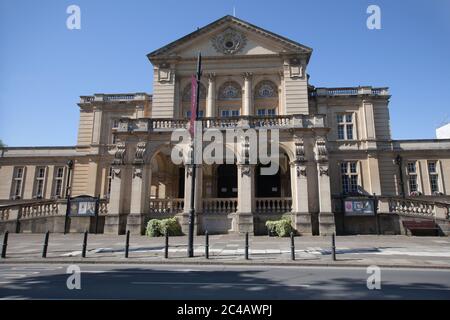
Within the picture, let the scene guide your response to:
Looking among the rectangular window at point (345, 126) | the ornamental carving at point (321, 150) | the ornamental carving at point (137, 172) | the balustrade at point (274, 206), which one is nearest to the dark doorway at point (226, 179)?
the balustrade at point (274, 206)

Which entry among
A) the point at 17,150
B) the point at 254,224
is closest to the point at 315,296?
the point at 254,224

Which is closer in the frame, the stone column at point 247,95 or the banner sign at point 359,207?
the banner sign at point 359,207

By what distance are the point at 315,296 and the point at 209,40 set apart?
2686cm

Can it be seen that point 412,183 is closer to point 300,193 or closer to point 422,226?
point 422,226

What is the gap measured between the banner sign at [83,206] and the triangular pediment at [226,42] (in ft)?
49.0

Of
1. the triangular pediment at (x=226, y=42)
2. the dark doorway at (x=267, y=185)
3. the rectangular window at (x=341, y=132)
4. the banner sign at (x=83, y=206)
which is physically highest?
the triangular pediment at (x=226, y=42)

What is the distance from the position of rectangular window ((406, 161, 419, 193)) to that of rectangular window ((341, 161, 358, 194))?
5489mm

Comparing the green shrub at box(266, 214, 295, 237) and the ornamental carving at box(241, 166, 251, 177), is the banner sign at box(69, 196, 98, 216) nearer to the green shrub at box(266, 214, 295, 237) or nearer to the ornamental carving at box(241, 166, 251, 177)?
the ornamental carving at box(241, 166, 251, 177)

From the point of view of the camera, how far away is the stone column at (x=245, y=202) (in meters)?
18.6

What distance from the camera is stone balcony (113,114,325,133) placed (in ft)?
65.8

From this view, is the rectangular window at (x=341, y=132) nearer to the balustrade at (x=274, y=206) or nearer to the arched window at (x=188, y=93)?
the balustrade at (x=274, y=206)

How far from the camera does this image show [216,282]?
7.64m

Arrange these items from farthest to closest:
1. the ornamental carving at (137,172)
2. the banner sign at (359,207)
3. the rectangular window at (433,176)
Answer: the rectangular window at (433,176)
the ornamental carving at (137,172)
the banner sign at (359,207)
